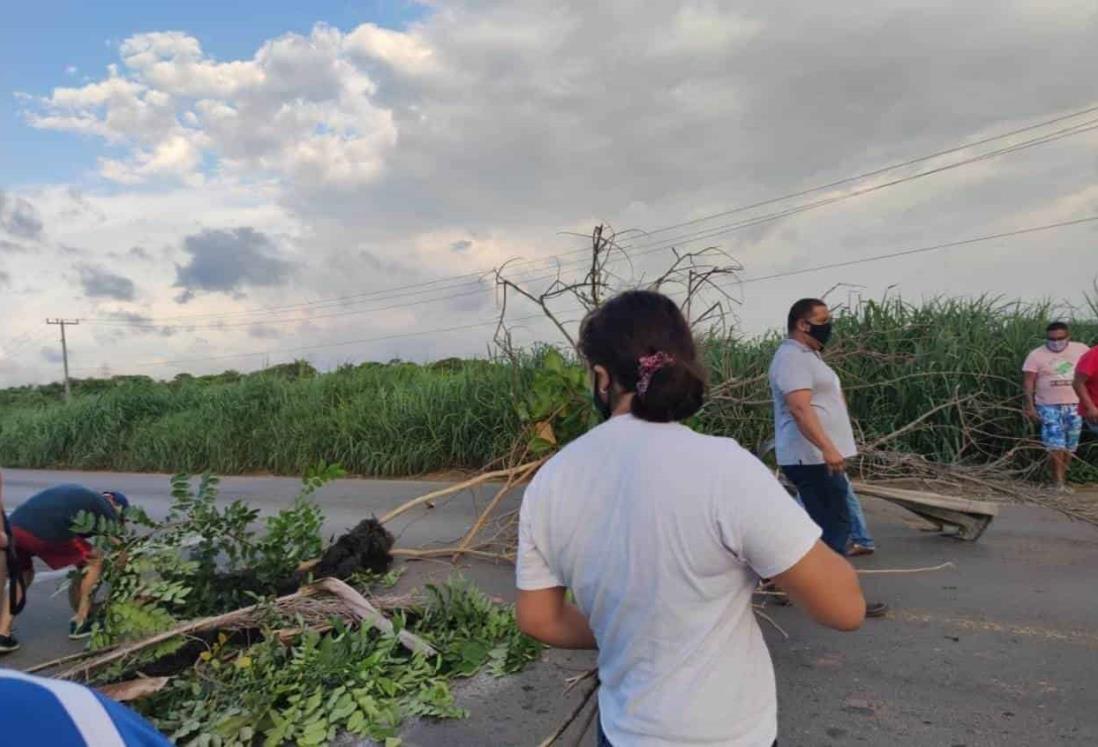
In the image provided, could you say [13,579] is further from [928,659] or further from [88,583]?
[928,659]

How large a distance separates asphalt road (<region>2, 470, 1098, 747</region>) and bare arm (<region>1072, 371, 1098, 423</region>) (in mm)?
1257

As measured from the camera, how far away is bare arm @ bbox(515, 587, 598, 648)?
6.55 feet

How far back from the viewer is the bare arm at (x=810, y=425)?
16.8ft

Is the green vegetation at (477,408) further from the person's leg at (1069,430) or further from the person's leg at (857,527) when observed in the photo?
the person's leg at (857,527)

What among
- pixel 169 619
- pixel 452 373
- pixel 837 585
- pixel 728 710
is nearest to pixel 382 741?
pixel 169 619

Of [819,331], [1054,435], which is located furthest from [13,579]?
[1054,435]

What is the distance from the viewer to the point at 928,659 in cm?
446

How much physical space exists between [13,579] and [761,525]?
5816 millimetres

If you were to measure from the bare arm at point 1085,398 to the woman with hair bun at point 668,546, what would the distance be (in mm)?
7517

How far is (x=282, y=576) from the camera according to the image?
5711 mm

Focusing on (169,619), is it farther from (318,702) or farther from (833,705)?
(833,705)

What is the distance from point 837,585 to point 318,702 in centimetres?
298

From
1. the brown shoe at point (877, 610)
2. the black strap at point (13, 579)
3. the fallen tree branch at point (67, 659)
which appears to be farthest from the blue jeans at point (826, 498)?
the black strap at point (13, 579)

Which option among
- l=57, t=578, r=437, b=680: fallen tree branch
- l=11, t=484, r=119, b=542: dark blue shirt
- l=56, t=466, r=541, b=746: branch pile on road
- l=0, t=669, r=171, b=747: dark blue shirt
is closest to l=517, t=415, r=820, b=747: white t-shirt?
l=0, t=669, r=171, b=747: dark blue shirt
